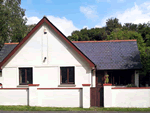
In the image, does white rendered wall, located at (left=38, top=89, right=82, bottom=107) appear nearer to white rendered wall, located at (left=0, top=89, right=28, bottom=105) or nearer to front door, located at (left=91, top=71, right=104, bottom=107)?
front door, located at (left=91, top=71, right=104, bottom=107)

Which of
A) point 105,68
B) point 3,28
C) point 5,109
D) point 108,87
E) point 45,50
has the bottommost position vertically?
point 5,109

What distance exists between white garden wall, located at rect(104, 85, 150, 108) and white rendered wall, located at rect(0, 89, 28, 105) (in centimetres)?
545

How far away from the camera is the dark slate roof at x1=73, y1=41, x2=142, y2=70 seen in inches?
653

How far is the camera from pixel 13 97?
513 inches

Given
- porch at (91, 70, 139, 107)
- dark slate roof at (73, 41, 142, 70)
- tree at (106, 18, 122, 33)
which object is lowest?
porch at (91, 70, 139, 107)

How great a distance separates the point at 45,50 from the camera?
1522cm

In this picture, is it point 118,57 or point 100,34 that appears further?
point 100,34

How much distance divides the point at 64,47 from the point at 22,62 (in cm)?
364

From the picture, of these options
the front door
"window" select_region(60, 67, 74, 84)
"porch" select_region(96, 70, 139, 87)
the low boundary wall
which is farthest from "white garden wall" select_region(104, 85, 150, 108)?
"porch" select_region(96, 70, 139, 87)

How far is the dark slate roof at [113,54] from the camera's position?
1658 centimetres

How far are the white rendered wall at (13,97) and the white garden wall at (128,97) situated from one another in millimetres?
5449

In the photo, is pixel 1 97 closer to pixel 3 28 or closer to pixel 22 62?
pixel 22 62

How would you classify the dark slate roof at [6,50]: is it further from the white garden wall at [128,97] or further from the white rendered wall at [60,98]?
the white garden wall at [128,97]

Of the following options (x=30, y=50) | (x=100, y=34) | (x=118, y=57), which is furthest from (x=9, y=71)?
(x=100, y=34)
